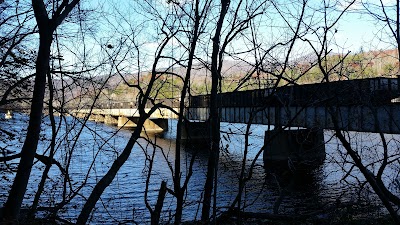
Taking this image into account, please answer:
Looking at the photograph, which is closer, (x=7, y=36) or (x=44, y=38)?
(x=44, y=38)

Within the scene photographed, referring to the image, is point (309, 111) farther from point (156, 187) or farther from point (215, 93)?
point (215, 93)

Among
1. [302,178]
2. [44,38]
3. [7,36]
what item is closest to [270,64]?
[44,38]

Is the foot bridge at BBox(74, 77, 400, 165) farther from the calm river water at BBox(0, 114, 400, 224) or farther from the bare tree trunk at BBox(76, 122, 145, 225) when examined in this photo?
the bare tree trunk at BBox(76, 122, 145, 225)

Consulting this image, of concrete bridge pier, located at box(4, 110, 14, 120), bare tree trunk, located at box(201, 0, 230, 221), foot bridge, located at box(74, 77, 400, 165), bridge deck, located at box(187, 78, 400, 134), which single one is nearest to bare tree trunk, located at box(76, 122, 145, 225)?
foot bridge, located at box(74, 77, 400, 165)

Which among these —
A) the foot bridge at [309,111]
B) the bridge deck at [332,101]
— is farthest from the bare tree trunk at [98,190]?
the bridge deck at [332,101]

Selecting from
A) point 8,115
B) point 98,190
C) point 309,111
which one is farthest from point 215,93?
point 309,111

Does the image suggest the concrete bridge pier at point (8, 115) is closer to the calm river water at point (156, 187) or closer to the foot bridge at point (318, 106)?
the calm river water at point (156, 187)

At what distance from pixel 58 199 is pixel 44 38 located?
11992 mm

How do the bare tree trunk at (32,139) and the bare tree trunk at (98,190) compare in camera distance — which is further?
the bare tree trunk at (98,190)

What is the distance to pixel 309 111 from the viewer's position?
23.7 m

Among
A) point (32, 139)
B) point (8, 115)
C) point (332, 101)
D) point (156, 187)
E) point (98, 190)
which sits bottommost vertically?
point (156, 187)

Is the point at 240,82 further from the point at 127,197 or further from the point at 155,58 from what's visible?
the point at 127,197

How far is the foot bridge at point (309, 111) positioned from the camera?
7.54 meters

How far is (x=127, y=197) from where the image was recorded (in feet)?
70.7
